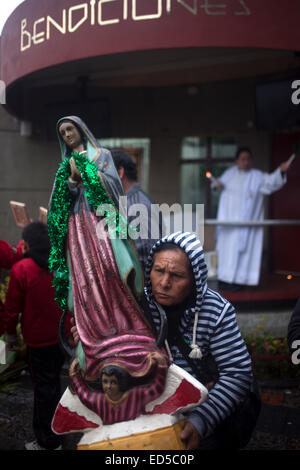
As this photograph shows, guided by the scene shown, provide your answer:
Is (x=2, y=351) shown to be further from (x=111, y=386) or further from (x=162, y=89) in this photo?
(x=162, y=89)

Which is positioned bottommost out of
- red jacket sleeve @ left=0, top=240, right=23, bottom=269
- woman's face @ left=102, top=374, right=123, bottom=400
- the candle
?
woman's face @ left=102, top=374, right=123, bottom=400

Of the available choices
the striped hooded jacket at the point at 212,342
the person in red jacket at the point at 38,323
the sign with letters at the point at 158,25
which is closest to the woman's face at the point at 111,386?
the striped hooded jacket at the point at 212,342

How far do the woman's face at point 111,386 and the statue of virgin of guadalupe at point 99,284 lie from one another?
27 mm

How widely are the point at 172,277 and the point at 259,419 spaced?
8.07 feet

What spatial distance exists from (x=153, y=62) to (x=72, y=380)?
5.27 m

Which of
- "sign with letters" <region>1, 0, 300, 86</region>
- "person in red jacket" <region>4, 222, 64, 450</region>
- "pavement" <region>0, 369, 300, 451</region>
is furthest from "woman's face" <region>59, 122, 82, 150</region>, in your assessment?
"sign with letters" <region>1, 0, 300, 86</region>

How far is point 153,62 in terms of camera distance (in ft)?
20.6

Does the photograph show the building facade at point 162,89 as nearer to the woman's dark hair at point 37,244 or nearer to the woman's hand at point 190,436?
the woman's dark hair at point 37,244

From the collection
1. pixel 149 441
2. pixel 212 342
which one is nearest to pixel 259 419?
pixel 212 342

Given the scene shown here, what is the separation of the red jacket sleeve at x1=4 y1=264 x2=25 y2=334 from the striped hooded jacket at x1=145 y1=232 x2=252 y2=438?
146cm

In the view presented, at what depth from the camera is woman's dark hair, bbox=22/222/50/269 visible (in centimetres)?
320

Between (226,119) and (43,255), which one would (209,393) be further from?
(226,119)

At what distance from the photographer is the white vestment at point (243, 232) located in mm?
6223

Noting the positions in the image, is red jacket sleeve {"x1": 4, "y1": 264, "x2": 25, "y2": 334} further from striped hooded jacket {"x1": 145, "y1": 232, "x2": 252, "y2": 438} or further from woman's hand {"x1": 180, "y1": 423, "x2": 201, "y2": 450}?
woman's hand {"x1": 180, "y1": 423, "x2": 201, "y2": 450}
